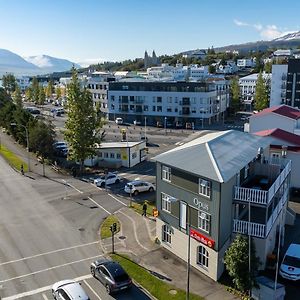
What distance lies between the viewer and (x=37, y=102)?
142 m

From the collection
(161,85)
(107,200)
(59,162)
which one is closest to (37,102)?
(161,85)

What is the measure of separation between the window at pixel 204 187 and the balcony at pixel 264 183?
200 cm

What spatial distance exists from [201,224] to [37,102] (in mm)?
127484

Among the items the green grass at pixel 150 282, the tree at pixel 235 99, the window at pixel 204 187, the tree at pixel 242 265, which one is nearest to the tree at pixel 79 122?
the green grass at pixel 150 282

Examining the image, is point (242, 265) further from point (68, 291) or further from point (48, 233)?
point (48, 233)

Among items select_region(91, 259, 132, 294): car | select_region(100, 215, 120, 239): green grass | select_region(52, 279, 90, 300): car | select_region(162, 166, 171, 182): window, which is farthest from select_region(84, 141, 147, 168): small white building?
select_region(52, 279, 90, 300): car

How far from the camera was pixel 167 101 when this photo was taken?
93.9 m

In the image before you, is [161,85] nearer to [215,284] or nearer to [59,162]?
[59,162]

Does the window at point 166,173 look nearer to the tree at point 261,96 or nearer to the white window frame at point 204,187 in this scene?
the white window frame at point 204,187

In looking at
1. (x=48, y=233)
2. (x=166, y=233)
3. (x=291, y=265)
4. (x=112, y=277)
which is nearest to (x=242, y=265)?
(x=291, y=265)

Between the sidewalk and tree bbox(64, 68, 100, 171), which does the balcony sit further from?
tree bbox(64, 68, 100, 171)

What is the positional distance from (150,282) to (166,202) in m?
6.32

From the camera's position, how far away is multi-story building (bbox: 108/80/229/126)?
91.2 m

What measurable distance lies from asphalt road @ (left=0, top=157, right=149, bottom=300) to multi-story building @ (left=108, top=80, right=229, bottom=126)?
166 ft
